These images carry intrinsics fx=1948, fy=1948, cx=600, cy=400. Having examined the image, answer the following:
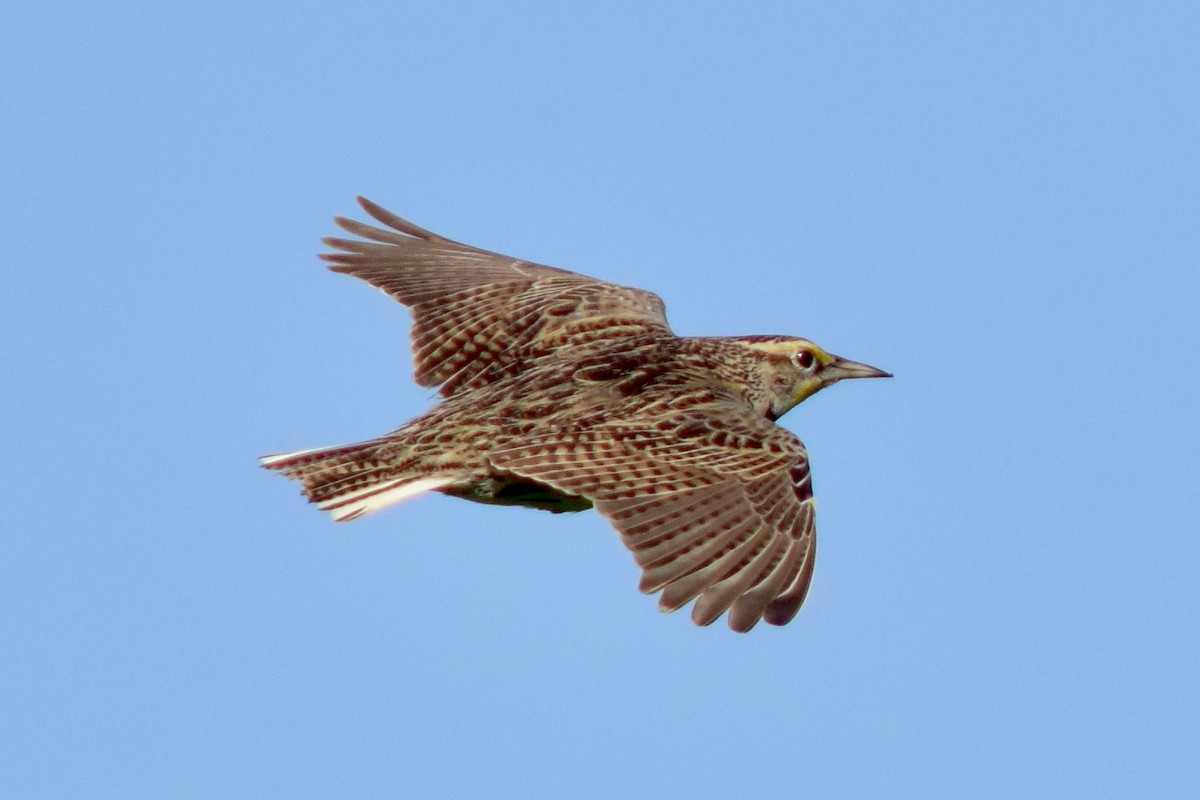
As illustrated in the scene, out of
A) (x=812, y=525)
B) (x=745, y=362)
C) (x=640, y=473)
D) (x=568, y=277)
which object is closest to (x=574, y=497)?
(x=640, y=473)

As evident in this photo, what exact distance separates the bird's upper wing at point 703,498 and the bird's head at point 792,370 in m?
2.06

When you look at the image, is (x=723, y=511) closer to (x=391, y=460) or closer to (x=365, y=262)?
(x=391, y=460)

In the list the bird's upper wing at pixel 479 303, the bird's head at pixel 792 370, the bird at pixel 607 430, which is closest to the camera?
the bird at pixel 607 430

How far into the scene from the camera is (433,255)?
64.4ft

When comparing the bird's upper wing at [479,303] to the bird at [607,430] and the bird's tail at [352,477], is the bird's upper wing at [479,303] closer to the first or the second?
the bird at [607,430]

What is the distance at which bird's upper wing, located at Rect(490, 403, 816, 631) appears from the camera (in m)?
12.8

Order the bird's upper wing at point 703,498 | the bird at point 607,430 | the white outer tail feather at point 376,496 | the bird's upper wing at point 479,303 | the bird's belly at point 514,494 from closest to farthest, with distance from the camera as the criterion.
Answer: the bird's upper wing at point 703,498
the bird at point 607,430
the white outer tail feather at point 376,496
the bird's belly at point 514,494
the bird's upper wing at point 479,303

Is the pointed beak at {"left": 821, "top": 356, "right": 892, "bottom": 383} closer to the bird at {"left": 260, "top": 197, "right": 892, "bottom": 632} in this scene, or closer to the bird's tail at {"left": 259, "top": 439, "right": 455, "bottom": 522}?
the bird at {"left": 260, "top": 197, "right": 892, "bottom": 632}

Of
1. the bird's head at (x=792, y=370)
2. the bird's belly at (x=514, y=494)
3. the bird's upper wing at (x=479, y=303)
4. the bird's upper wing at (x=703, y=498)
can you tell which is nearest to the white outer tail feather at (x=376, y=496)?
the bird's belly at (x=514, y=494)

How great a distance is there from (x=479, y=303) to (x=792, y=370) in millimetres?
3142

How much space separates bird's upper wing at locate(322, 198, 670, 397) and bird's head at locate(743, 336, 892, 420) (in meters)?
1.16

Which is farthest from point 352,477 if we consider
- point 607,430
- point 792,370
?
point 792,370

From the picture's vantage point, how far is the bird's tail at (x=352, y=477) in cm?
1437

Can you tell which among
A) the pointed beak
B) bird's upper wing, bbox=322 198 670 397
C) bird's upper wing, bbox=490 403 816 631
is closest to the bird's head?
the pointed beak
